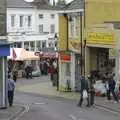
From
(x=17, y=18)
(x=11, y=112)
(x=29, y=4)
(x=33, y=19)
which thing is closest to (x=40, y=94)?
(x=11, y=112)

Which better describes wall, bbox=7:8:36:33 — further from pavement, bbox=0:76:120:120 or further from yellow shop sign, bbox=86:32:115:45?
yellow shop sign, bbox=86:32:115:45

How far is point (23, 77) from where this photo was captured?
60.4 meters

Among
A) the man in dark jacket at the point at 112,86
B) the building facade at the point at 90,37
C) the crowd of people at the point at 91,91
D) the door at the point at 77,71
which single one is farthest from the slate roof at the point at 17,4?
the man in dark jacket at the point at 112,86

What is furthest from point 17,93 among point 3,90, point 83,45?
point 3,90

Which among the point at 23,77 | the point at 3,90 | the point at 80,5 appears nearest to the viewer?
the point at 3,90

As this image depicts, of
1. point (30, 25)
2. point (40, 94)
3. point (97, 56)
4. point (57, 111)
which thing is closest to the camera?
point (57, 111)

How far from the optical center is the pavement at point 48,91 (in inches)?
1265

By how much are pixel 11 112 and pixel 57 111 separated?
2.49 metres

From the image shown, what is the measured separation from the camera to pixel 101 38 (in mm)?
37844

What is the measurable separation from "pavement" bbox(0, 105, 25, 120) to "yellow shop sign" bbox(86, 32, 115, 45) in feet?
26.8

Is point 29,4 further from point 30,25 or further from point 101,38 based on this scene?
point 101,38

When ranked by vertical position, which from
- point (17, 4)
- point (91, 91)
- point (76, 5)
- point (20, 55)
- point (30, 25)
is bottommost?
point (91, 91)

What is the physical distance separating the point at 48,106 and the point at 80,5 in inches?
469

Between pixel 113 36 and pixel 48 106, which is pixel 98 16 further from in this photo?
pixel 48 106
